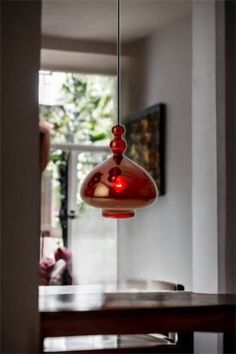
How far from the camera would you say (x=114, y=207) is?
243 cm

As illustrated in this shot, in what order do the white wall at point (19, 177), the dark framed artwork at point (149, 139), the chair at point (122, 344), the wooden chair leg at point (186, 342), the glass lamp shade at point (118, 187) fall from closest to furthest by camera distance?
1. the white wall at point (19, 177)
2. the chair at point (122, 344)
3. the wooden chair leg at point (186, 342)
4. the glass lamp shade at point (118, 187)
5. the dark framed artwork at point (149, 139)

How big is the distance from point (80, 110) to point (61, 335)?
131 inches

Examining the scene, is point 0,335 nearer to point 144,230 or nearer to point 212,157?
point 212,157

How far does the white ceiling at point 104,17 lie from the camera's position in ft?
12.0

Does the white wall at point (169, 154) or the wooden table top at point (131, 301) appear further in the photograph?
the white wall at point (169, 154)

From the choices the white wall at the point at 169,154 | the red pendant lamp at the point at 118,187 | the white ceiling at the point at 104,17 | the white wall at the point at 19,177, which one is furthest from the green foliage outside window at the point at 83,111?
the white wall at the point at 19,177

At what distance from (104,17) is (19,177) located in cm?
240

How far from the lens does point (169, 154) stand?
13.2 feet

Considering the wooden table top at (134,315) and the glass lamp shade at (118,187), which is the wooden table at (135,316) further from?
the glass lamp shade at (118,187)

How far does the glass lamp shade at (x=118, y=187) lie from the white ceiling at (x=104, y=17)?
149 centimetres

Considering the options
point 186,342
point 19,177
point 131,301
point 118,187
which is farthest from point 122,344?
point 19,177

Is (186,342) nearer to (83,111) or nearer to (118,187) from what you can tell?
(118,187)

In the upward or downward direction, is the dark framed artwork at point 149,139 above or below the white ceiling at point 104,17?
below

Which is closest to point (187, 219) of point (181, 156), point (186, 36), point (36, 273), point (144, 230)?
point (181, 156)
